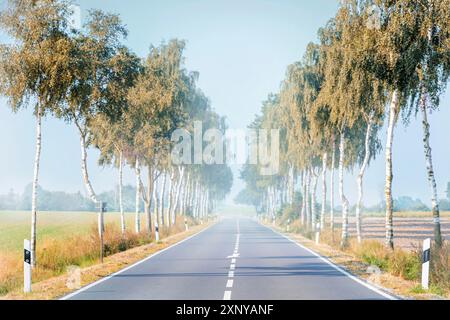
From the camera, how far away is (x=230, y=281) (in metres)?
18.1

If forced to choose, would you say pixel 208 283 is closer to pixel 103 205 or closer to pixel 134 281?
pixel 134 281

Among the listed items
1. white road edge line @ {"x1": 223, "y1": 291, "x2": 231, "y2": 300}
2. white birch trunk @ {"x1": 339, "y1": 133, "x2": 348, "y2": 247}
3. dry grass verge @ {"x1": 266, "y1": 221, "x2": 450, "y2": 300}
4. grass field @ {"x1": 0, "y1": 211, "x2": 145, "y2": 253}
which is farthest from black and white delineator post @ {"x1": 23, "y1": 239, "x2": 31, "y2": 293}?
white birch trunk @ {"x1": 339, "y1": 133, "x2": 348, "y2": 247}

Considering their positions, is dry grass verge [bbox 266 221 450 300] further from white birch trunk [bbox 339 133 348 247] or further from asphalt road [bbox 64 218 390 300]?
white birch trunk [bbox 339 133 348 247]

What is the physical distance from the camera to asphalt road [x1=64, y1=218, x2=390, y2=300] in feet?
49.3

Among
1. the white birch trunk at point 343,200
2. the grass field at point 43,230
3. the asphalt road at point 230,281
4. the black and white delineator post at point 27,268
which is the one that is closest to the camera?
the asphalt road at point 230,281

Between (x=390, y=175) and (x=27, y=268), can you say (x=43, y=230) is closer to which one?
(x=390, y=175)

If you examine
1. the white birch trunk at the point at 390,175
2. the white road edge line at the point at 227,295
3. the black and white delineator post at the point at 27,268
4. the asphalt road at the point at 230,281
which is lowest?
the asphalt road at the point at 230,281

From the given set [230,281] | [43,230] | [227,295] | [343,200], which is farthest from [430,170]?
[43,230]

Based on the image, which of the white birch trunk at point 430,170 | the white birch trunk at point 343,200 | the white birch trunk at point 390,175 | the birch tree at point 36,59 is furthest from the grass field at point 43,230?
the white birch trunk at point 430,170

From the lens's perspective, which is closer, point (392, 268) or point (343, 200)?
point (392, 268)

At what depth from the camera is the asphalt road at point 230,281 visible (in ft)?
49.3

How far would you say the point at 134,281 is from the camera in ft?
60.0

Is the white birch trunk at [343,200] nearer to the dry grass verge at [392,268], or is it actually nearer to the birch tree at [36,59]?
the dry grass verge at [392,268]
